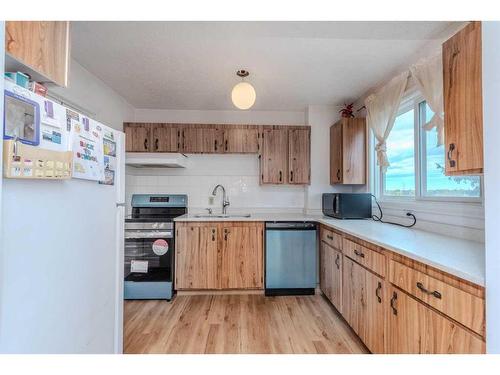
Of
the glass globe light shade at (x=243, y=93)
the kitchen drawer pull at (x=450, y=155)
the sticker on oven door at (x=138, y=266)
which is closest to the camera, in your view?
the kitchen drawer pull at (x=450, y=155)

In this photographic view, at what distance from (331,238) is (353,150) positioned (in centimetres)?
112

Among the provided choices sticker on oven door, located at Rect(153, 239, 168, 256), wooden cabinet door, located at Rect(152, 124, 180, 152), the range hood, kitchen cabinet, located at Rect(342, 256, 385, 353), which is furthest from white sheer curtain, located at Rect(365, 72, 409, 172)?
sticker on oven door, located at Rect(153, 239, 168, 256)

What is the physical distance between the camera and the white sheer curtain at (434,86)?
1.67 meters

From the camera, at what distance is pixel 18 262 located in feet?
2.59

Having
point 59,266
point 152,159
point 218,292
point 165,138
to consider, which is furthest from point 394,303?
point 165,138

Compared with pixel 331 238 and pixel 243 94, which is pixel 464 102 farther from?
pixel 331 238

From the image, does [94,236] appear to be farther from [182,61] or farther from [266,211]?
[266,211]

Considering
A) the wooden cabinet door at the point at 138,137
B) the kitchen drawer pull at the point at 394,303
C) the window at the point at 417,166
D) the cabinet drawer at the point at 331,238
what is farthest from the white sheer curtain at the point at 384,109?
the wooden cabinet door at the point at 138,137

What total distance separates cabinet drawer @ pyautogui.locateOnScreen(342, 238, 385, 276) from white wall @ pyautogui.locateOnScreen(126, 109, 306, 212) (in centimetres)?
152

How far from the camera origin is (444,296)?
1095 mm

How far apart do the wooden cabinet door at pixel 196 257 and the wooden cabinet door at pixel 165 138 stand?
42.6 inches

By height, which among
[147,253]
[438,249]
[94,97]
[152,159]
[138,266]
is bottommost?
[138,266]

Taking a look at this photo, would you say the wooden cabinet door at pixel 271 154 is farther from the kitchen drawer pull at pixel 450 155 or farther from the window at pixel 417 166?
the kitchen drawer pull at pixel 450 155

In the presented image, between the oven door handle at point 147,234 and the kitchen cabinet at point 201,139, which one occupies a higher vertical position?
the kitchen cabinet at point 201,139
